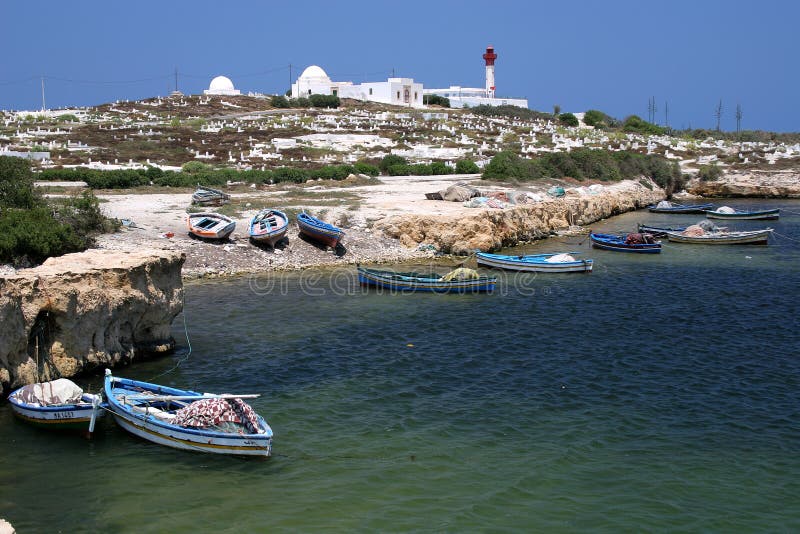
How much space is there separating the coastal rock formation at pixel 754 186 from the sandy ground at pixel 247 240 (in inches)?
1524

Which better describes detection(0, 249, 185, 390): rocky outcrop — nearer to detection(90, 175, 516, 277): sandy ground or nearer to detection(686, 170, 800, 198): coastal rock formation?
detection(90, 175, 516, 277): sandy ground

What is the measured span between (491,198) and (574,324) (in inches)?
752

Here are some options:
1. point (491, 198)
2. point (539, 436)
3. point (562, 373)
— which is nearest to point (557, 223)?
point (491, 198)

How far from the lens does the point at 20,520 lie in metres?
11.4

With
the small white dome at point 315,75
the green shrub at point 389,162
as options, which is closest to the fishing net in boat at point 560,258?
the green shrub at point 389,162

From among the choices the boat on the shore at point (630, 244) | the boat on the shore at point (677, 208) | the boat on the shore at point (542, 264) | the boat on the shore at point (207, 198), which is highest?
the boat on the shore at point (207, 198)

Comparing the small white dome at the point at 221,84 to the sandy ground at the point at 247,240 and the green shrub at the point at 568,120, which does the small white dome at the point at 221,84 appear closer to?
the green shrub at the point at 568,120

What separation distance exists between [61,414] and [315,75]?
13299cm

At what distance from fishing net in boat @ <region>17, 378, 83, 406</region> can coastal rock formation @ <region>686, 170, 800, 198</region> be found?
67288mm

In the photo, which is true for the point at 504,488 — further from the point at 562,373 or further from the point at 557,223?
the point at 557,223

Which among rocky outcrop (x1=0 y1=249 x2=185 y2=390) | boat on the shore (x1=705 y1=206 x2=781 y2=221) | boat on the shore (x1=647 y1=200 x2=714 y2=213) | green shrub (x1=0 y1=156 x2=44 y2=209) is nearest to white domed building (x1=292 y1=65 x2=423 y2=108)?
boat on the shore (x1=647 y1=200 x2=714 y2=213)

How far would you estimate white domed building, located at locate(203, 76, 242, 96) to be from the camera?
460 ft

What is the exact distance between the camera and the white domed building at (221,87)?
14034cm

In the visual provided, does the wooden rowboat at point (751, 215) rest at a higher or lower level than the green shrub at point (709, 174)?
lower
